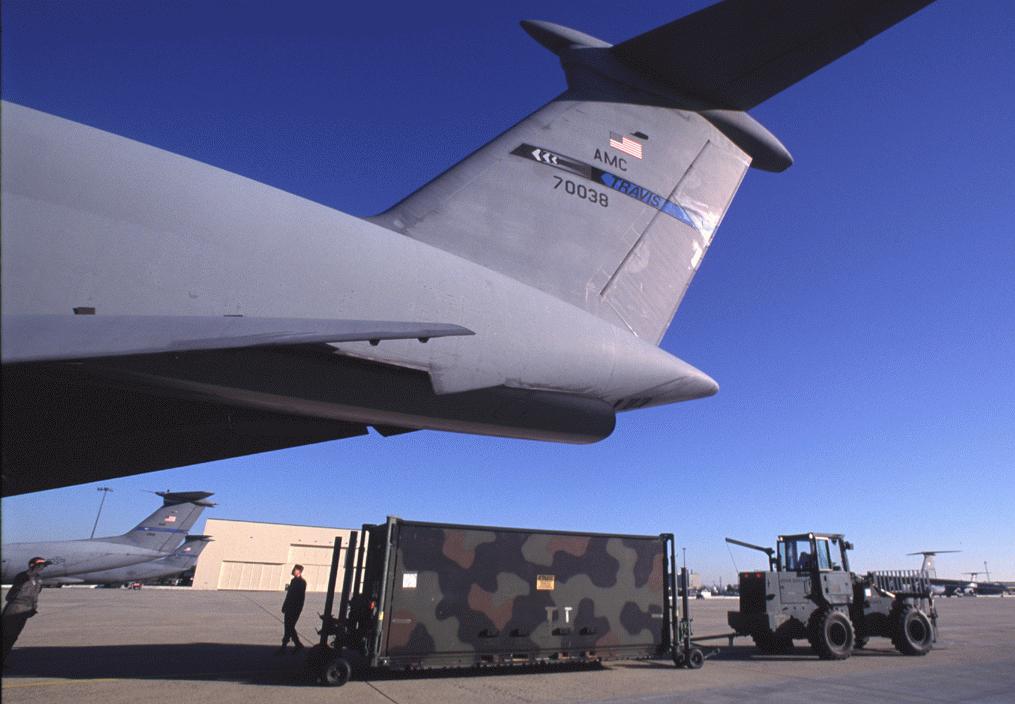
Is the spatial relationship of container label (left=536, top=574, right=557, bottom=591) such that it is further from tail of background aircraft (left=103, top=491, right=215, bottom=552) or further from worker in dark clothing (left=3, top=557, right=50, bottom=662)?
tail of background aircraft (left=103, top=491, right=215, bottom=552)

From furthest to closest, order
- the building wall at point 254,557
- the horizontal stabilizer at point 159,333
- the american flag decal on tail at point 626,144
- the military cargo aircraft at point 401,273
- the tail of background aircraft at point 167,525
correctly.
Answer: the building wall at point 254,557
the tail of background aircraft at point 167,525
the american flag decal on tail at point 626,144
the military cargo aircraft at point 401,273
the horizontal stabilizer at point 159,333

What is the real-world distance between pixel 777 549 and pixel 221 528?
39.9 metres

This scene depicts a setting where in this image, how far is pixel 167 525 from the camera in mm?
27734

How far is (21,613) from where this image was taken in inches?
271

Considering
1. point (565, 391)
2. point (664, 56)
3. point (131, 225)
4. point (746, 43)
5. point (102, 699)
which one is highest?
point (664, 56)

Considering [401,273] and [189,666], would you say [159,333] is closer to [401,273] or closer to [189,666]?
[401,273]

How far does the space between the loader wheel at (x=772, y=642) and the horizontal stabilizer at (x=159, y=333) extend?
10000 mm

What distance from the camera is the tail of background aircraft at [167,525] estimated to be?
27391 millimetres

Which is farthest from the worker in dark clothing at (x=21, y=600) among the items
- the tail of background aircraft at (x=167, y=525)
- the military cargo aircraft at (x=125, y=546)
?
the tail of background aircraft at (x=167, y=525)

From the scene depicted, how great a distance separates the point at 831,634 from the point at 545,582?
5.65m

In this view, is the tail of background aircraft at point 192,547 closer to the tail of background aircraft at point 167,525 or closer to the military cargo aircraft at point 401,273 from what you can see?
the tail of background aircraft at point 167,525

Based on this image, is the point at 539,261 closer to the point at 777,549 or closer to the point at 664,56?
the point at 664,56

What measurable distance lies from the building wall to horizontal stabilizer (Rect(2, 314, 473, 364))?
134ft

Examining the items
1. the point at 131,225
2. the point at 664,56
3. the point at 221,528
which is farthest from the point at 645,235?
the point at 221,528
